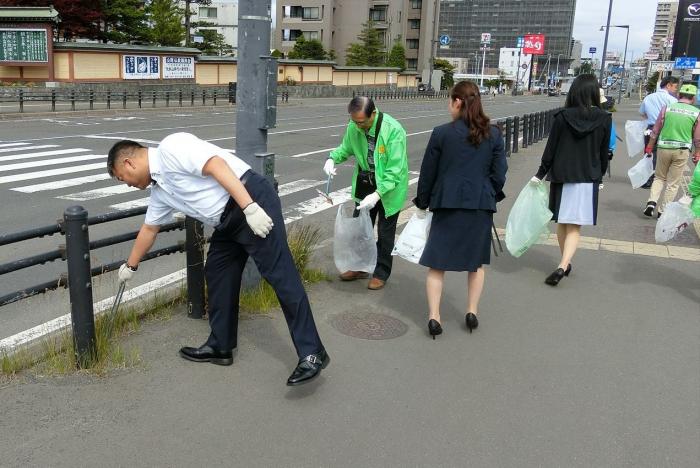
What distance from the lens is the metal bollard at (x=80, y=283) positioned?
3707 millimetres

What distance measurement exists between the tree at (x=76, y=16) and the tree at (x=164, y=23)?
428 centimetres

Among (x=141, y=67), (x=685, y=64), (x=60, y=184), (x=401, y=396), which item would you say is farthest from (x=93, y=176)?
(x=685, y=64)

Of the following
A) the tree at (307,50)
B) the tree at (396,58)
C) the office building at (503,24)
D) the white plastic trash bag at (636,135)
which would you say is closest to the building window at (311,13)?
the tree at (307,50)

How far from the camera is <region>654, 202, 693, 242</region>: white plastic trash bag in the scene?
221 inches

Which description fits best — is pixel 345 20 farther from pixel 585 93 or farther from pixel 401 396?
pixel 401 396

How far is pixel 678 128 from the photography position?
8.83 m

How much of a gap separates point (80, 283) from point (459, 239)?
2.48 metres

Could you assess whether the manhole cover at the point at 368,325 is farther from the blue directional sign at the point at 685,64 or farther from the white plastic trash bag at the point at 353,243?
the blue directional sign at the point at 685,64

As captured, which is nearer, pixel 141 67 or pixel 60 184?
pixel 60 184

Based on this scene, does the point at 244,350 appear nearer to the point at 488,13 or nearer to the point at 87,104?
the point at 87,104

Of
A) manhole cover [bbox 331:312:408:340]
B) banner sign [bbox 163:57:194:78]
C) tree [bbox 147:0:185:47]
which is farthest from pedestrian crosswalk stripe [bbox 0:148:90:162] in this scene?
tree [bbox 147:0:185:47]

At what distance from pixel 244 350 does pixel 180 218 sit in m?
1.15

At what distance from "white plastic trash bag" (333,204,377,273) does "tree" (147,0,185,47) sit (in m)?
44.5

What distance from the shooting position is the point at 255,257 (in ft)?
12.2
